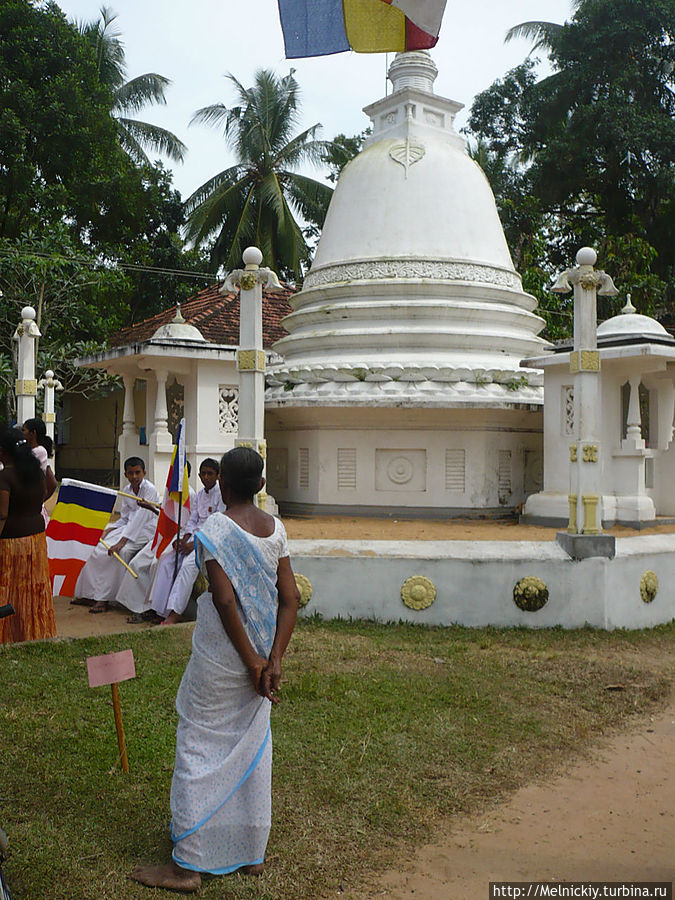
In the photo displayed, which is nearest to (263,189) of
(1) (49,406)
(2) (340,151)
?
(2) (340,151)

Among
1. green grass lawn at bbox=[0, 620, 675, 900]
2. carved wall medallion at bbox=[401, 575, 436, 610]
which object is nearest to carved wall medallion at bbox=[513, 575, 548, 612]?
green grass lawn at bbox=[0, 620, 675, 900]

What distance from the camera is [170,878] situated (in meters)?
3.27

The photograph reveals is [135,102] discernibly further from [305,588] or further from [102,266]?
[305,588]

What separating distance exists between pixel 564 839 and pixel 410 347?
29.2ft

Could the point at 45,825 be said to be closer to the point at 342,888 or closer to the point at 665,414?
the point at 342,888

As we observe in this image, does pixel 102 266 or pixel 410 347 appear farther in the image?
pixel 102 266

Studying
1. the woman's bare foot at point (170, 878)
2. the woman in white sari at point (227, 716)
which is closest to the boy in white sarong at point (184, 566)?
the woman in white sari at point (227, 716)

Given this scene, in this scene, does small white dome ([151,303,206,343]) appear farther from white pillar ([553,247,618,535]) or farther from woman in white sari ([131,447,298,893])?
woman in white sari ([131,447,298,893])

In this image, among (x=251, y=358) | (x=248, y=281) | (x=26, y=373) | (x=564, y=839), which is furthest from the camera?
(x=26, y=373)

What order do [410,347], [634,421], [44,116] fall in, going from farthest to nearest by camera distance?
[44,116] < [410,347] < [634,421]

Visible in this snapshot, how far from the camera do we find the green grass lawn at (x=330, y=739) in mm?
3482

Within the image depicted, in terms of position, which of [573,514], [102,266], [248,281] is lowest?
[573,514]

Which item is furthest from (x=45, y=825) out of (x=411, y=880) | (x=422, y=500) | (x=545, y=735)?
(x=422, y=500)

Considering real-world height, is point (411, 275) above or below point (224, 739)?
above
